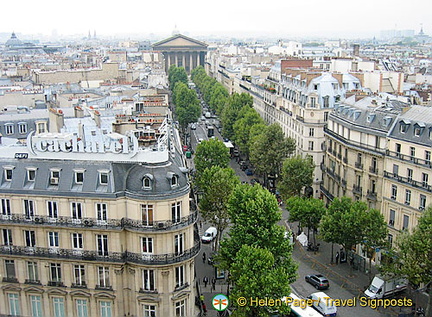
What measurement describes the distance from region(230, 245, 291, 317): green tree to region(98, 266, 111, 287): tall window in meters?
9.11

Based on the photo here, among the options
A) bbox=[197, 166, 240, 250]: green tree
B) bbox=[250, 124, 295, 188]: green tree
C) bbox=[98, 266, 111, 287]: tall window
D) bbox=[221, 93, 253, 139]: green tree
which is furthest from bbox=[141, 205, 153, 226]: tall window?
bbox=[221, 93, 253, 139]: green tree

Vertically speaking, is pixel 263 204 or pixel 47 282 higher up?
pixel 263 204

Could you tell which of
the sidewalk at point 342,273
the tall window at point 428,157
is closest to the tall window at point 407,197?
the tall window at point 428,157

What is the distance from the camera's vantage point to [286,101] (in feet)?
303

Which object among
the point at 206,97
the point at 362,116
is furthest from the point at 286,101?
the point at 206,97

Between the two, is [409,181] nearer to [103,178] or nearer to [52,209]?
[103,178]

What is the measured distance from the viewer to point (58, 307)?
4022cm

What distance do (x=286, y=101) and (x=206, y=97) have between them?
67404 millimetres

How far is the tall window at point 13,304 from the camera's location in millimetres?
40834

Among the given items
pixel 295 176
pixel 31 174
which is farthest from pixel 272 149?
pixel 31 174

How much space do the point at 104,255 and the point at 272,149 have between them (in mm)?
44230

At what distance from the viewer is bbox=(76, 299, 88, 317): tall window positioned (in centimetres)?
3988

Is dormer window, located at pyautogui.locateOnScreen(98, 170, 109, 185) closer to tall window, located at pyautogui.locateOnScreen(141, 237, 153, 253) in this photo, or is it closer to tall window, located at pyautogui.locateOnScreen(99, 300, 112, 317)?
tall window, located at pyautogui.locateOnScreen(141, 237, 153, 253)

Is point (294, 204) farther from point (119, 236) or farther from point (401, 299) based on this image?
point (119, 236)
